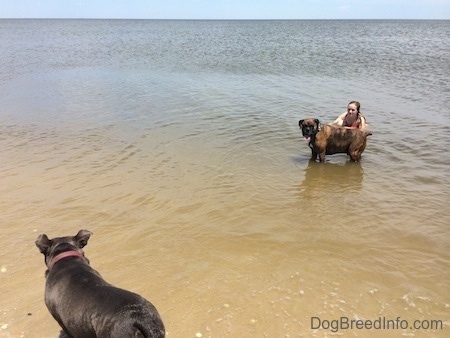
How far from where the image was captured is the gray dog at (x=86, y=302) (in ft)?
9.87

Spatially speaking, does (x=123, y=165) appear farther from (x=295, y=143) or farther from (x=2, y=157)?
→ (x=295, y=143)

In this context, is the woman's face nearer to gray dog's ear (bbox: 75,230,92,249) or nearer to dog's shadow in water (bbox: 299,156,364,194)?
dog's shadow in water (bbox: 299,156,364,194)

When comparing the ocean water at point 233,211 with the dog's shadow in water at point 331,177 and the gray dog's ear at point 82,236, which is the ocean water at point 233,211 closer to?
the dog's shadow in water at point 331,177

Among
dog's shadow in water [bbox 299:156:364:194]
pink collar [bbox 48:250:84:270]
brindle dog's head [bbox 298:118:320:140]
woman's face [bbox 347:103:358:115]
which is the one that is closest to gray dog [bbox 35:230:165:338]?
pink collar [bbox 48:250:84:270]

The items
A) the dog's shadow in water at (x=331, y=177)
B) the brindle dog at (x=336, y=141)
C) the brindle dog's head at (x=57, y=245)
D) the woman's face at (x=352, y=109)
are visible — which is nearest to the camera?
the brindle dog's head at (x=57, y=245)

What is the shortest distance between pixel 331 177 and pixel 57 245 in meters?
6.44

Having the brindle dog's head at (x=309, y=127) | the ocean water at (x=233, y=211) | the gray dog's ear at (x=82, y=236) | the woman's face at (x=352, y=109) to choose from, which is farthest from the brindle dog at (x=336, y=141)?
the gray dog's ear at (x=82, y=236)

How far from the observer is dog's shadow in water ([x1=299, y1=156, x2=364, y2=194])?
8.05 m

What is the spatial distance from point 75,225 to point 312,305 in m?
4.07

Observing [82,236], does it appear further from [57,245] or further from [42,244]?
[42,244]

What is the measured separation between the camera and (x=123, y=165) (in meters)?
8.91

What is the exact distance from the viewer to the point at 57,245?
3.95 metres

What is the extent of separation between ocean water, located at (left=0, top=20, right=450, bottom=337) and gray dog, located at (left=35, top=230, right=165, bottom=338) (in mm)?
857

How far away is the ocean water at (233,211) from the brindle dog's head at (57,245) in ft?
2.91
